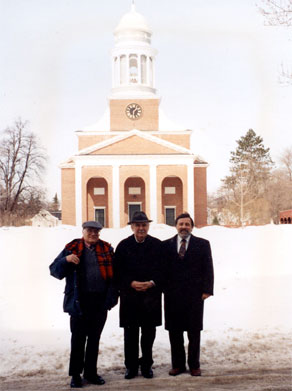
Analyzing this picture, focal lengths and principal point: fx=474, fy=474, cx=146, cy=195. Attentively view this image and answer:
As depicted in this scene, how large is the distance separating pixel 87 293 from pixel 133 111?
108ft

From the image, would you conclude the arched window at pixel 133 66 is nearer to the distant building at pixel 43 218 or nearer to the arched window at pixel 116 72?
the arched window at pixel 116 72

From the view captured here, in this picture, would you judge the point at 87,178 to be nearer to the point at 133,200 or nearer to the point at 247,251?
the point at 133,200

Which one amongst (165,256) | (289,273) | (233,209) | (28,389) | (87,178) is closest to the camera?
(28,389)

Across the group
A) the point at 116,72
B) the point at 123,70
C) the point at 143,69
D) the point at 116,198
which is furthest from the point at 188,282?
the point at 116,72

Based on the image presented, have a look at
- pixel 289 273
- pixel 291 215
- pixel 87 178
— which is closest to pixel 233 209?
pixel 291 215

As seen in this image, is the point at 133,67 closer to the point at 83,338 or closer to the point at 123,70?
the point at 123,70

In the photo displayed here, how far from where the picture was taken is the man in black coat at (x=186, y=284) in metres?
5.78

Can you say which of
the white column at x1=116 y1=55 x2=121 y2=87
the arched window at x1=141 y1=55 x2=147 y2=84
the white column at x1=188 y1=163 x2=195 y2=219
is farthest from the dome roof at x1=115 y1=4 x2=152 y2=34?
the white column at x1=188 y1=163 x2=195 y2=219

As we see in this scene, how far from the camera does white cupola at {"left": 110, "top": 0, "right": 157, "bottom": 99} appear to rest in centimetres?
3503

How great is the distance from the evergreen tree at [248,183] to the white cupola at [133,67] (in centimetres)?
1829

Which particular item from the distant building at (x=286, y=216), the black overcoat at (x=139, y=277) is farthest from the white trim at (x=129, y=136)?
the black overcoat at (x=139, y=277)

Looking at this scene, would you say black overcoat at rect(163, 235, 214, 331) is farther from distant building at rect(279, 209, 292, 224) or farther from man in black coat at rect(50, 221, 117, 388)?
distant building at rect(279, 209, 292, 224)

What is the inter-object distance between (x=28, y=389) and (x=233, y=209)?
1405cm

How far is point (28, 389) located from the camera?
17.2 feet
